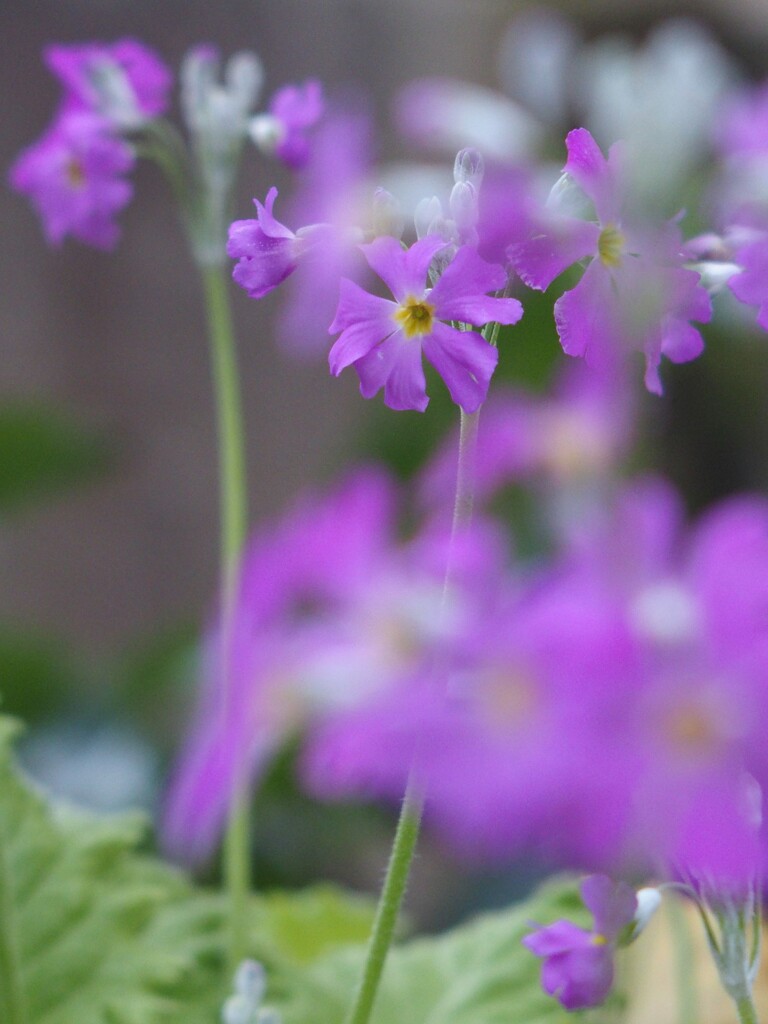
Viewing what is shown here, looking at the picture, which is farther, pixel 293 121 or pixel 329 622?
pixel 293 121

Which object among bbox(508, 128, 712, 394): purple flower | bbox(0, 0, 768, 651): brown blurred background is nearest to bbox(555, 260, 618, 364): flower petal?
bbox(508, 128, 712, 394): purple flower

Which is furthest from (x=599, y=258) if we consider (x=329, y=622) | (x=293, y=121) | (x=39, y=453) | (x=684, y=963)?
(x=39, y=453)

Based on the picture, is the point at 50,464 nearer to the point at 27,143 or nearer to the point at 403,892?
the point at 27,143

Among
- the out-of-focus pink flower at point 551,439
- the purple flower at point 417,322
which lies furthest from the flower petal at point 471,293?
the out-of-focus pink flower at point 551,439

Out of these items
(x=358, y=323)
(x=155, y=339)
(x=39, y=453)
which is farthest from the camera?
(x=155, y=339)

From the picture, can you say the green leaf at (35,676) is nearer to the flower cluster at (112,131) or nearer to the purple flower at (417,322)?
the flower cluster at (112,131)

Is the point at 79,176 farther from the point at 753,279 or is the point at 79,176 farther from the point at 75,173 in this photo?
the point at 753,279
